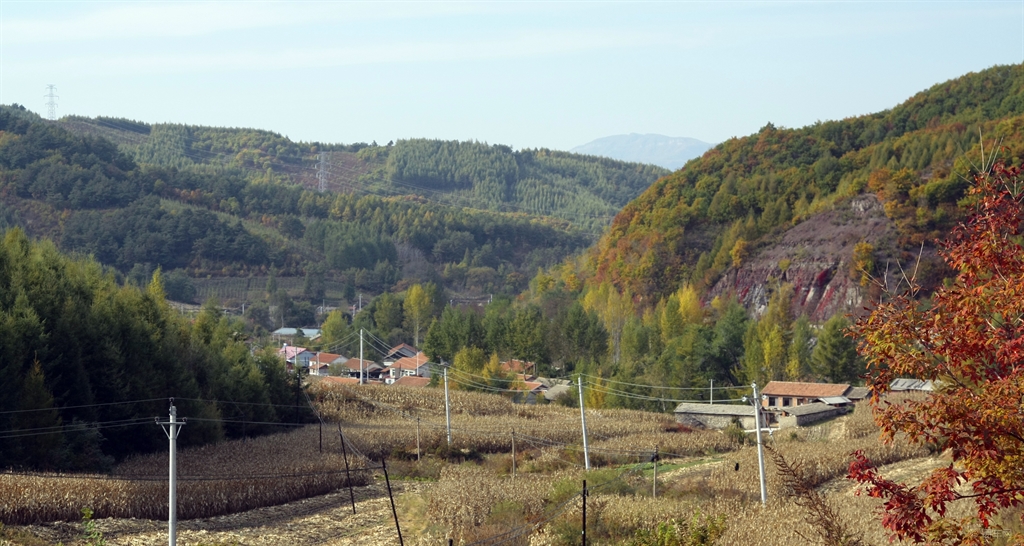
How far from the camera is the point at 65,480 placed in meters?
23.1

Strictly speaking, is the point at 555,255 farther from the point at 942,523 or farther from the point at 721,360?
the point at 942,523

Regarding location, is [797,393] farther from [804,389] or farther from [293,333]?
[293,333]

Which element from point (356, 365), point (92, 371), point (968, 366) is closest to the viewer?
point (968, 366)

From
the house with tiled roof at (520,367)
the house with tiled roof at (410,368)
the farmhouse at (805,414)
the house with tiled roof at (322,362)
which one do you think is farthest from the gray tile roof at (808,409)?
the house with tiled roof at (322,362)

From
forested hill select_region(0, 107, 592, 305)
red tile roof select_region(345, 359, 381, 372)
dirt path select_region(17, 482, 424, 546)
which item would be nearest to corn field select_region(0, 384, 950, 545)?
dirt path select_region(17, 482, 424, 546)

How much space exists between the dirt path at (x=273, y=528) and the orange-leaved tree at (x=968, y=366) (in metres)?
15.5

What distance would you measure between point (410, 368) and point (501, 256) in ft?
312

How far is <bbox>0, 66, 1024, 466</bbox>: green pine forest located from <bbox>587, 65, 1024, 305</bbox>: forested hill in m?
0.20

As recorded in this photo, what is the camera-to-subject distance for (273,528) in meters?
23.7

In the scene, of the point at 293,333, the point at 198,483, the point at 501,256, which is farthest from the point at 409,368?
the point at 501,256

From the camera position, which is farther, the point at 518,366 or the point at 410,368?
the point at 410,368

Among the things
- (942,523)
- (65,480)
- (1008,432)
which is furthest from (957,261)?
(65,480)

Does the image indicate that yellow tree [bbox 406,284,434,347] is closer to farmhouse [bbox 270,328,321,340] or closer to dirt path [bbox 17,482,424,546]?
farmhouse [bbox 270,328,321,340]

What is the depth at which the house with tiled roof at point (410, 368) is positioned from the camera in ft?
235
